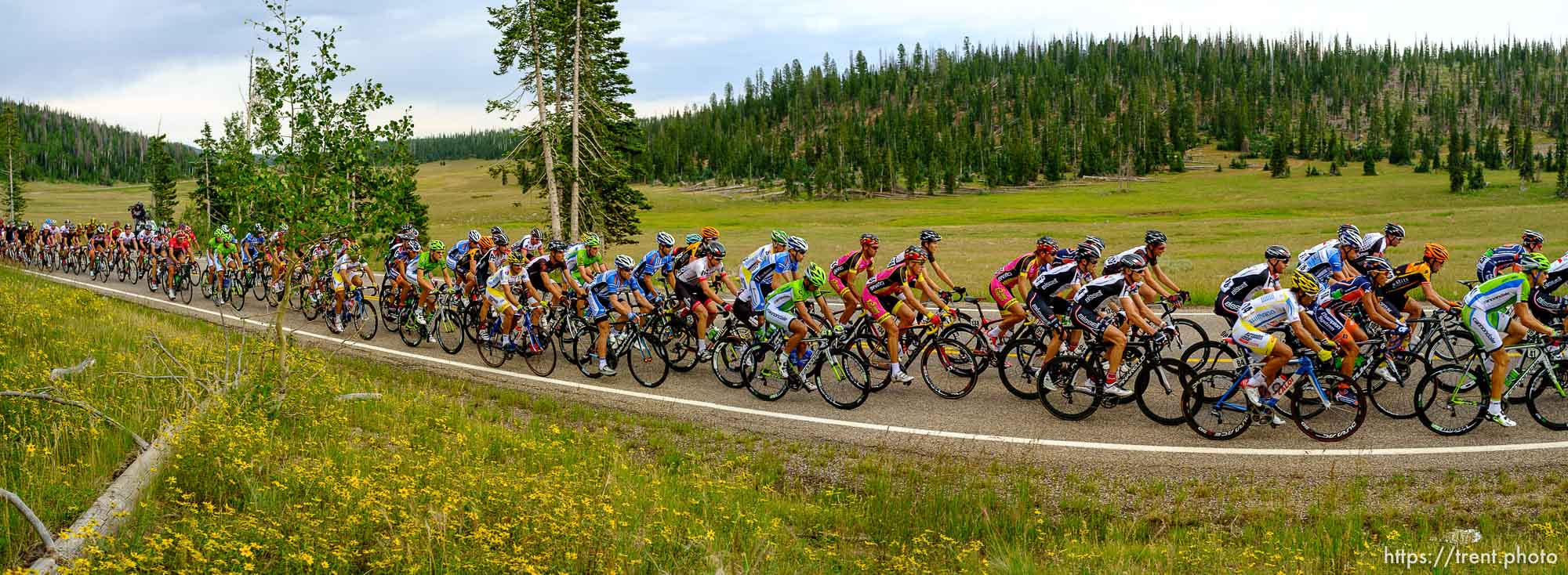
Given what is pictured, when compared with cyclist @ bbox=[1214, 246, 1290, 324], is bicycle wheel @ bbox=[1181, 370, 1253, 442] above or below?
below

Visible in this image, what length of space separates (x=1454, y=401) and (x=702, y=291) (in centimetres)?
946

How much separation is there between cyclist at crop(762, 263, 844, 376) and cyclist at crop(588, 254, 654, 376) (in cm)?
252

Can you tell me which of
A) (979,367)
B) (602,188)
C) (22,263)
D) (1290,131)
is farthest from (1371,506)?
(1290,131)

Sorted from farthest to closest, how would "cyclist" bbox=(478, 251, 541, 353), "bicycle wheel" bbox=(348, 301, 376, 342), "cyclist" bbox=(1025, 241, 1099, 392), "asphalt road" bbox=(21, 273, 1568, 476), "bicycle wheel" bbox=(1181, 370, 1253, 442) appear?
"bicycle wheel" bbox=(348, 301, 376, 342) < "cyclist" bbox=(478, 251, 541, 353) < "cyclist" bbox=(1025, 241, 1099, 392) < "bicycle wheel" bbox=(1181, 370, 1253, 442) < "asphalt road" bbox=(21, 273, 1568, 476)

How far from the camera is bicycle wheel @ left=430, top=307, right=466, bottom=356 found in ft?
54.7

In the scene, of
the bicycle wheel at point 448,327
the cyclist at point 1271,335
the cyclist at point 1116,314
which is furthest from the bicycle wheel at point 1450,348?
the bicycle wheel at point 448,327

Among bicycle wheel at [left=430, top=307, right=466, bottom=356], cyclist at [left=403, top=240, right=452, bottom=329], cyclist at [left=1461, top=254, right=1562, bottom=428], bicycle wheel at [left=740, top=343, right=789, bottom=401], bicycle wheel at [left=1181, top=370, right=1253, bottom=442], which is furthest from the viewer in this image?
cyclist at [left=403, top=240, right=452, bottom=329]

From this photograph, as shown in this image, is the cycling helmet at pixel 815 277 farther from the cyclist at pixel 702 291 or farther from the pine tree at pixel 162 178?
the pine tree at pixel 162 178

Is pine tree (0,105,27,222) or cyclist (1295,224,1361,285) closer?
cyclist (1295,224,1361,285)

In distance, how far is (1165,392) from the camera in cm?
1126

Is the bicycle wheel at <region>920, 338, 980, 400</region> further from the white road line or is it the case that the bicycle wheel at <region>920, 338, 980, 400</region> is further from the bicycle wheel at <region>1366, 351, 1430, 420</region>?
the bicycle wheel at <region>1366, 351, 1430, 420</region>

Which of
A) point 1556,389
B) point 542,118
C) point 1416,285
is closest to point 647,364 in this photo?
point 1416,285

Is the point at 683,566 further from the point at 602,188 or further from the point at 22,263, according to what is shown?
the point at 22,263

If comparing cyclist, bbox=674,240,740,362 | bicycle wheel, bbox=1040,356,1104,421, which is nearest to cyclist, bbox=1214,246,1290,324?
bicycle wheel, bbox=1040,356,1104,421
